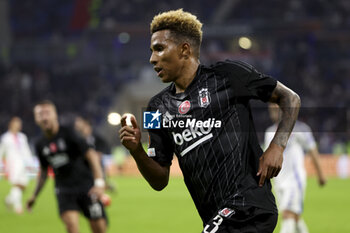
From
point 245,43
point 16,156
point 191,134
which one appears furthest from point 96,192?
point 245,43

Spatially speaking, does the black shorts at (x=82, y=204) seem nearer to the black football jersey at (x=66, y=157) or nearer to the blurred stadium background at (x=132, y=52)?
the black football jersey at (x=66, y=157)

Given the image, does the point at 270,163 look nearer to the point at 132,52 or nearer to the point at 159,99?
the point at 159,99

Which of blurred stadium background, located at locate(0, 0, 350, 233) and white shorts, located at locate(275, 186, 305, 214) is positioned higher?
blurred stadium background, located at locate(0, 0, 350, 233)

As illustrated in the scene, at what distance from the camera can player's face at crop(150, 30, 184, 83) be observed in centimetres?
387

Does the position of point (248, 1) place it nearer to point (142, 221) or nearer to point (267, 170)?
point (142, 221)

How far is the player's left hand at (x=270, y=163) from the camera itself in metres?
3.66

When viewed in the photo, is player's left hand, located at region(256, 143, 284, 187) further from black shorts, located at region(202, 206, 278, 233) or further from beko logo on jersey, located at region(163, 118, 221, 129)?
beko logo on jersey, located at region(163, 118, 221, 129)

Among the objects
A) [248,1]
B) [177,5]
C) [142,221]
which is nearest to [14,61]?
[177,5]

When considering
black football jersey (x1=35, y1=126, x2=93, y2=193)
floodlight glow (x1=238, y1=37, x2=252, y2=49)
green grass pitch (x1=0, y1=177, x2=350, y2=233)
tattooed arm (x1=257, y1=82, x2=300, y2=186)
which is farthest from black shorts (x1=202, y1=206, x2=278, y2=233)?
floodlight glow (x1=238, y1=37, x2=252, y2=49)

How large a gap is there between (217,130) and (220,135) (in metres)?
0.04

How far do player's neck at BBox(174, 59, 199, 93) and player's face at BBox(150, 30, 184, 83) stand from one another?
81mm

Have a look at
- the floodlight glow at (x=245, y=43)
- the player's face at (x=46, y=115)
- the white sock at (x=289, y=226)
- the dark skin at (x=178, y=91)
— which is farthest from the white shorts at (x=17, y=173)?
the floodlight glow at (x=245, y=43)

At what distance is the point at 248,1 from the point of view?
4178 centimetres

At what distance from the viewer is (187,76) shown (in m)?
3.99
